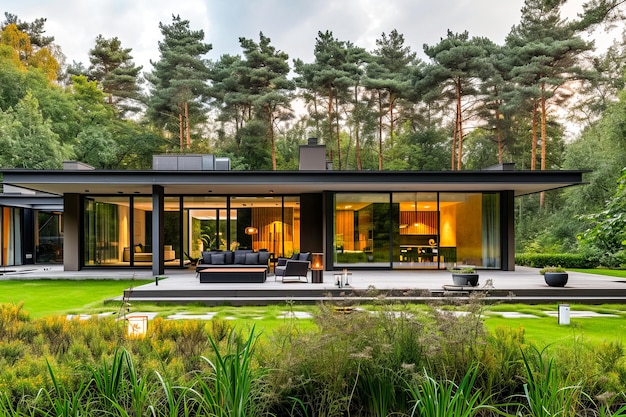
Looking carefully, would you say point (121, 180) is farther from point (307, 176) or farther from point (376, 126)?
point (376, 126)

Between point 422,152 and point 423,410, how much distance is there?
2993 cm

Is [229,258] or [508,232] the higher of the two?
[508,232]

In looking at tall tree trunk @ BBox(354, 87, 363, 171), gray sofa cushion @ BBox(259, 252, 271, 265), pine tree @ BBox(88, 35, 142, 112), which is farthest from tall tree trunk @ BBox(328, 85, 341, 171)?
gray sofa cushion @ BBox(259, 252, 271, 265)

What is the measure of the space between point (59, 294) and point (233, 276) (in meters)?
4.05

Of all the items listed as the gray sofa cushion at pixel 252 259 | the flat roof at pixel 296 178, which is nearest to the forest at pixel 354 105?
the flat roof at pixel 296 178

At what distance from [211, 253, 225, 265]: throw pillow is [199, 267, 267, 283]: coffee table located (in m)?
2.41

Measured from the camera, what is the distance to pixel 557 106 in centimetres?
2852

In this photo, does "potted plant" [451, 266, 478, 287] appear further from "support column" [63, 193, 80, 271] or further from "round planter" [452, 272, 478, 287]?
"support column" [63, 193, 80, 271]

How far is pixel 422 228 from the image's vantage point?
53.6ft

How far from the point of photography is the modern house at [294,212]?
13.9m

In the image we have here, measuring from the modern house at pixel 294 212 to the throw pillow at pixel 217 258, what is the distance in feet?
5.40

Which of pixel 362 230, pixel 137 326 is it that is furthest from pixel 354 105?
pixel 137 326

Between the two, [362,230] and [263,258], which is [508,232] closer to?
[362,230]

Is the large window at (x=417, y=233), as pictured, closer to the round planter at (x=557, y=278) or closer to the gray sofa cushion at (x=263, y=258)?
the gray sofa cushion at (x=263, y=258)
